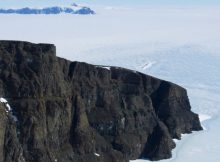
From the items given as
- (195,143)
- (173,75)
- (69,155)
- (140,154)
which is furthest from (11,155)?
(173,75)

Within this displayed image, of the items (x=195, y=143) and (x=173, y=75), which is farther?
(x=173, y=75)

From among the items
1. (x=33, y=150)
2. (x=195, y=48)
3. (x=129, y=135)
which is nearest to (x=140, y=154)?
(x=129, y=135)

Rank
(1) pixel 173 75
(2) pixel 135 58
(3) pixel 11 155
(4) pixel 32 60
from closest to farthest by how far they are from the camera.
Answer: (3) pixel 11 155, (4) pixel 32 60, (1) pixel 173 75, (2) pixel 135 58

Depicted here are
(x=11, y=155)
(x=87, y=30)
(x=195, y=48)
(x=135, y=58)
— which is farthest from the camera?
(x=87, y=30)

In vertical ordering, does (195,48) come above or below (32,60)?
below

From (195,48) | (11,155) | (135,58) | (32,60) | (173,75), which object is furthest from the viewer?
(195,48)

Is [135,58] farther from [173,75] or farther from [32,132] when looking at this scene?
[32,132]
